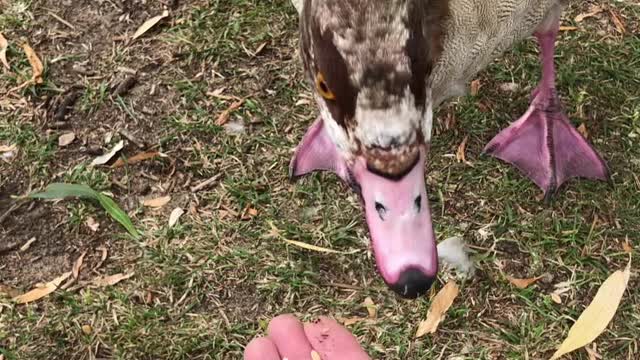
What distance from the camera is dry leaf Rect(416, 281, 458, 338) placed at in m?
2.71

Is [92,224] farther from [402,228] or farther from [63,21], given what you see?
[402,228]

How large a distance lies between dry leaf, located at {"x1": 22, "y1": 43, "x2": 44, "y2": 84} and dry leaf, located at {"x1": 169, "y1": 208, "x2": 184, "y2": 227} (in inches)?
30.4

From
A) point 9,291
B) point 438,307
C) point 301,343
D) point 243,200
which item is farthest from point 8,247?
point 438,307

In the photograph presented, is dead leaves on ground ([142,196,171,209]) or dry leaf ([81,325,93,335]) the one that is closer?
dry leaf ([81,325,93,335])

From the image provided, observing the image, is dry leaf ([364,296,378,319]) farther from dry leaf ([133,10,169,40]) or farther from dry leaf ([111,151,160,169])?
dry leaf ([133,10,169,40])

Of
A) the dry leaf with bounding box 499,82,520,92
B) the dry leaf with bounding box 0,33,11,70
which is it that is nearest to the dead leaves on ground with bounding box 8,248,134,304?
the dry leaf with bounding box 0,33,11,70

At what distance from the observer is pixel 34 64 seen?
3.39 m

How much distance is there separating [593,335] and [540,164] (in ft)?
2.04

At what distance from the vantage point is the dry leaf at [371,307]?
2.76 meters

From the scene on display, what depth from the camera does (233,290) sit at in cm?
286

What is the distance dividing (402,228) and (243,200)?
1.14 metres

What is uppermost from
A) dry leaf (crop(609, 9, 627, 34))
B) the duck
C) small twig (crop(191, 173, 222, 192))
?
the duck

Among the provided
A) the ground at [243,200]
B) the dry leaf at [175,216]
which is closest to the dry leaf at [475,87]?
the ground at [243,200]

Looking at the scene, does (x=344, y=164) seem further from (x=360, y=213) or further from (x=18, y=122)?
(x=18, y=122)
